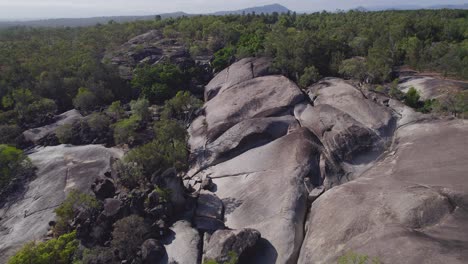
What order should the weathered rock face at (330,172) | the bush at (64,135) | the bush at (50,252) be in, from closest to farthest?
the bush at (50,252) < the weathered rock face at (330,172) < the bush at (64,135)

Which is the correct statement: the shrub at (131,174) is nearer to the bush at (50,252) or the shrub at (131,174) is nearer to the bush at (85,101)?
the bush at (50,252)

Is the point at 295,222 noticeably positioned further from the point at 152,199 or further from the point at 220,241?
the point at 152,199

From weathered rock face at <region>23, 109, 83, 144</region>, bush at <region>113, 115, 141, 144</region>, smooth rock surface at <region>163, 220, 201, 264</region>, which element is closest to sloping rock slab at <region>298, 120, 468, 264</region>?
smooth rock surface at <region>163, 220, 201, 264</region>

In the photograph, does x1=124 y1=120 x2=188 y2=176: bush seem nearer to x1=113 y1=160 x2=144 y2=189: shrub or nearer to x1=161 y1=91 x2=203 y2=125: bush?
x1=113 y1=160 x2=144 y2=189: shrub

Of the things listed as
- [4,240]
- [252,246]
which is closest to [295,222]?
[252,246]

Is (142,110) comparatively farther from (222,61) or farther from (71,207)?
(222,61)

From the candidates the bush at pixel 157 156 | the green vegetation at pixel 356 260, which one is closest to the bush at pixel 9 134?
the bush at pixel 157 156
